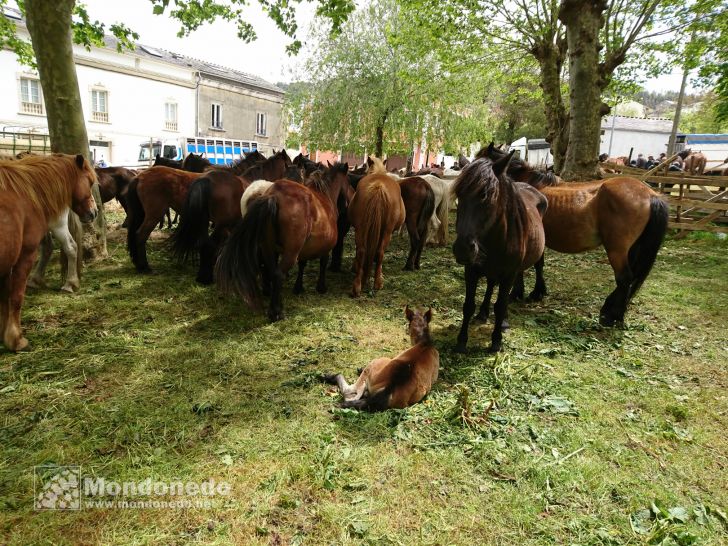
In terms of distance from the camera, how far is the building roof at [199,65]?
A: 2919cm

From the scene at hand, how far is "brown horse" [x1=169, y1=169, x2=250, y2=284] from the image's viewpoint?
233 inches

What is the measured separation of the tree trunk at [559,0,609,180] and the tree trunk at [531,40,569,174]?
2.54 meters

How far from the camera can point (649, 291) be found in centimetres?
652

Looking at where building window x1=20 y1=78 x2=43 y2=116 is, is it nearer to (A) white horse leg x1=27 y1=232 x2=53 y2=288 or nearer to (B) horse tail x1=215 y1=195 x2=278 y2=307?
(A) white horse leg x1=27 y1=232 x2=53 y2=288

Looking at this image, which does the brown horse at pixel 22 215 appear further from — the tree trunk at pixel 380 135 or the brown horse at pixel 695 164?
the brown horse at pixel 695 164

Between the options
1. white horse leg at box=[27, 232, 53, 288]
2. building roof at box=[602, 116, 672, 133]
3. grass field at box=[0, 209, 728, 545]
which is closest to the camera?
grass field at box=[0, 209, 728, 545]

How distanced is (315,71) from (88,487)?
19631mm

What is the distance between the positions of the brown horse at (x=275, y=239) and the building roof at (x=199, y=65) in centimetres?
3124

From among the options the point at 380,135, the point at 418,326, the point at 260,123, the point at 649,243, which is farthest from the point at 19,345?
the point at 260,123

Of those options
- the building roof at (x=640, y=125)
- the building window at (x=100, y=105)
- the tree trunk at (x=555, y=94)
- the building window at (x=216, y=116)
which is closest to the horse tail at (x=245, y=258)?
the tree trunk at (x=555, y=94)

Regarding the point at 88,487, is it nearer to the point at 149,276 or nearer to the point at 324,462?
the point at 324,462

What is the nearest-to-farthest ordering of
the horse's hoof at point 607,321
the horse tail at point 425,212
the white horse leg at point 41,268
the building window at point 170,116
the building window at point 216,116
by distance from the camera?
the horse's hoof at point 607,321, the white horse leg at point 41,268, the horse tail at point 425,212, the building window at point 170,116, the building window at point 216,116

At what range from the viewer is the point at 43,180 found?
3.91 meters

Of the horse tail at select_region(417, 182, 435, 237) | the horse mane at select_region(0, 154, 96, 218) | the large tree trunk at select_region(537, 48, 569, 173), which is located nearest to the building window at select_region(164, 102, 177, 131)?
the large tree trunk at select_region(537, 48, 569, 173)
